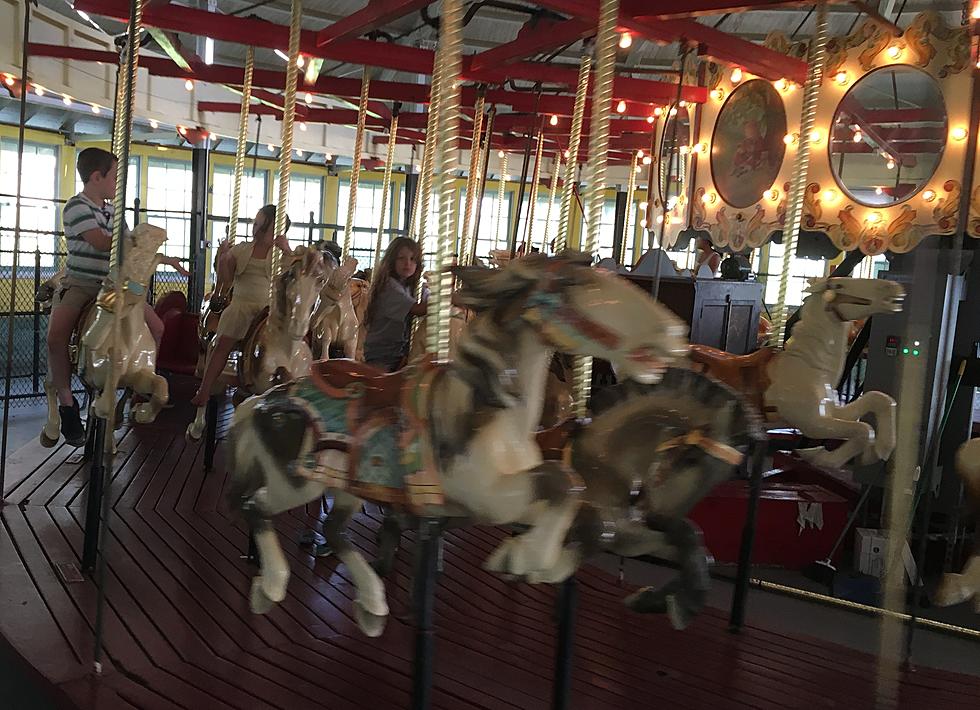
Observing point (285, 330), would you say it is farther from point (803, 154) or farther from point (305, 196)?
point (305, 196)

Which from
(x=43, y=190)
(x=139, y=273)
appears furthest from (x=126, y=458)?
(x=43, y=190)

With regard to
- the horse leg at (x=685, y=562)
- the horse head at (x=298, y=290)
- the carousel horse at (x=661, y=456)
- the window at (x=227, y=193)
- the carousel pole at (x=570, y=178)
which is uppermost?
the window at (x=227, y=193)

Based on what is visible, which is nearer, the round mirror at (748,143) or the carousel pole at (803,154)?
the carousel pole at (803,154)

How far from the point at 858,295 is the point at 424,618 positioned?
2014 millimetres

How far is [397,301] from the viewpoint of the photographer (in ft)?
11.5

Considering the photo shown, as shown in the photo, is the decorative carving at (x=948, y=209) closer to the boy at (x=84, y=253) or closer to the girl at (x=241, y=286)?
the girl at (x=241, y=286)

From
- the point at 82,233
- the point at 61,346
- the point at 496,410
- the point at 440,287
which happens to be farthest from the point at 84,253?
the point at 496,410

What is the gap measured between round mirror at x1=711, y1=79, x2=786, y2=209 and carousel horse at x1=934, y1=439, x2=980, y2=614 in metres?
3.76

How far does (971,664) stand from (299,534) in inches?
114

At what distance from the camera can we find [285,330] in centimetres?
342

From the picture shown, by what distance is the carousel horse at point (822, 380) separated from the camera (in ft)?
9.68

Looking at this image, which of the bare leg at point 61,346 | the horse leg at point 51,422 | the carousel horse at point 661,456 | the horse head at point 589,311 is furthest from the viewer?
the horse leg at point 51,422

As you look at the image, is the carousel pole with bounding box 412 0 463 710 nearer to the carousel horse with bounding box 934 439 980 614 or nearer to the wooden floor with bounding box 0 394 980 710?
the wooden floor with bounding box 0 394 980 710

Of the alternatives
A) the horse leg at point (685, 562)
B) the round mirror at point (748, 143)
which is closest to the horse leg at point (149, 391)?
the horse leg at point (685, 562)
